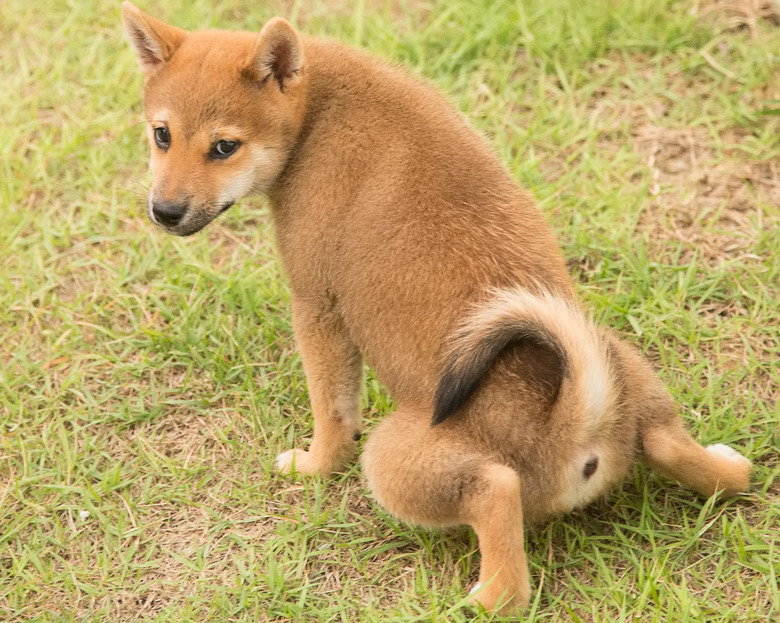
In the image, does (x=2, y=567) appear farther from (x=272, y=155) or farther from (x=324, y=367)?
(x=272, y=155)

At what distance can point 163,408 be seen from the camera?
16.6 ft

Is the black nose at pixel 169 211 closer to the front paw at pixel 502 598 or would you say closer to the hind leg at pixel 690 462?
the front paw at pixel 502 598

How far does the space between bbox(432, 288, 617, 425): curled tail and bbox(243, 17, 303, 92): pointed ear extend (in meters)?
1.44

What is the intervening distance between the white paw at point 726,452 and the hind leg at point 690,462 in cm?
1

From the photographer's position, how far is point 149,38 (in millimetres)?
4344

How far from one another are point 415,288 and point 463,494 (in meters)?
0.85

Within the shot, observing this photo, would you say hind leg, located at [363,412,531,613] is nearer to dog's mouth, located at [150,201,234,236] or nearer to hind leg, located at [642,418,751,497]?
hind leg, located at [642,418,751,497]

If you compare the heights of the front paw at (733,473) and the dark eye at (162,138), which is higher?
the dark eye at (162,138)

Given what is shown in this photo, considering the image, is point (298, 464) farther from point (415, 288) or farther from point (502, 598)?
point (502, 598)

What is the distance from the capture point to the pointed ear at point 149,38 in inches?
170

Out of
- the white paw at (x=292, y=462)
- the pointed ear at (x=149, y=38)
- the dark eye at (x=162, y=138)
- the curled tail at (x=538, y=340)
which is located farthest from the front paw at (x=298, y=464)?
the pointed ear at (x=149, y=38)

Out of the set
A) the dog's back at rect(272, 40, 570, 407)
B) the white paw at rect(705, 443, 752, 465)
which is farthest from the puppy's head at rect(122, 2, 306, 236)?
the white paw at rect(705, 443, 752, 465)

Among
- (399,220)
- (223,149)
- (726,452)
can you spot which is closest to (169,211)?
(223,149)

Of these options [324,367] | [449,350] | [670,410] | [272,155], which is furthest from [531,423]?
[272,155]
